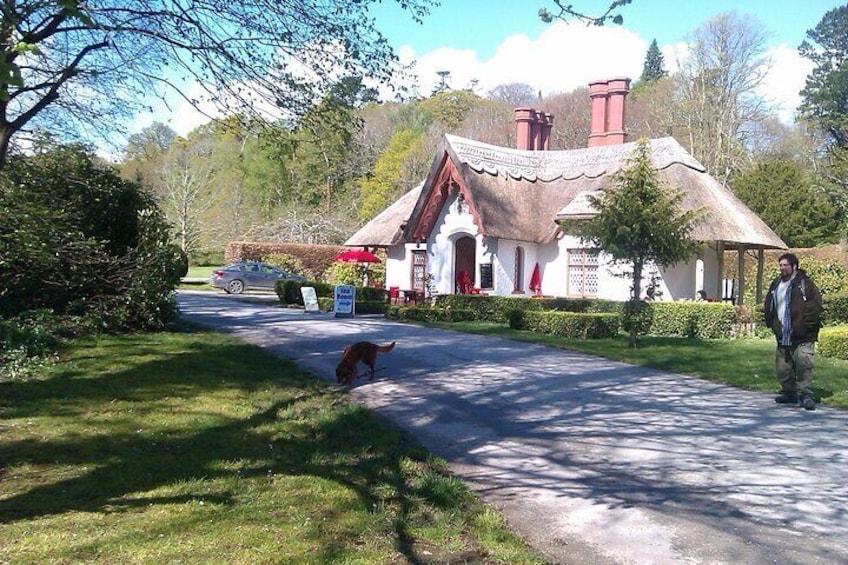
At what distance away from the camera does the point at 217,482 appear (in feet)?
19.6

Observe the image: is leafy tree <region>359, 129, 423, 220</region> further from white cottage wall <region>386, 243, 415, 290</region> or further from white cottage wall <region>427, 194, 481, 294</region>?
white cottage wall <region>427, 194, 481, 294</region>

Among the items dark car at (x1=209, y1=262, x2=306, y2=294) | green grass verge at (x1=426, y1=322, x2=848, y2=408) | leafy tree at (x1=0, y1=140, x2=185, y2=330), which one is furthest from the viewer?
dark car at (x1=209, y1=262, x2=306, y2=294)

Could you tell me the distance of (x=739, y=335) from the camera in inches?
797

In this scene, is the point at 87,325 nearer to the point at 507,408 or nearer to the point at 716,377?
the point at 507,408

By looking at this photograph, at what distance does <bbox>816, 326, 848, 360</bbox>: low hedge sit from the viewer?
15.5m

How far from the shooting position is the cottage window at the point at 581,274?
2745cm

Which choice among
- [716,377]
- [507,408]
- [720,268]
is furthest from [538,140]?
[507,408]

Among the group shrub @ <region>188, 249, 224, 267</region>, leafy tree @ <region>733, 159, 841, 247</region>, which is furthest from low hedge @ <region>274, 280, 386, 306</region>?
shrub @ <region>188, 249, 224, 267</region>

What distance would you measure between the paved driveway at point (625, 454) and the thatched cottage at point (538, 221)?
46.2 feet

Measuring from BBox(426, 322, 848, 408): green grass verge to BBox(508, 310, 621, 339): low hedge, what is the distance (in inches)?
14.9

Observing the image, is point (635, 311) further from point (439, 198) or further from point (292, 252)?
point (292, 252)

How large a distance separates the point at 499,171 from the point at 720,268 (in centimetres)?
965

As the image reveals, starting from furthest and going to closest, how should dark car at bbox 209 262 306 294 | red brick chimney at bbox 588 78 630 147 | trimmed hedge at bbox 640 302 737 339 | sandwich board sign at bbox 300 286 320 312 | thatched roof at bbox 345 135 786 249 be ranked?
1. dark car at bbox 209 262 306 294
2. red brick chimney at bbox 588 78 630 147
3. thatched roof at bbox 345 135 786 249
4. sandwich board sign at bbox 300 286 320 312
5. trimmed hedge at bbox 640 302 737 339

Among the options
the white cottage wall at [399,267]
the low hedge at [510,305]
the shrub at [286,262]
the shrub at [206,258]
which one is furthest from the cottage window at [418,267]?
the shrub at [206,258]
